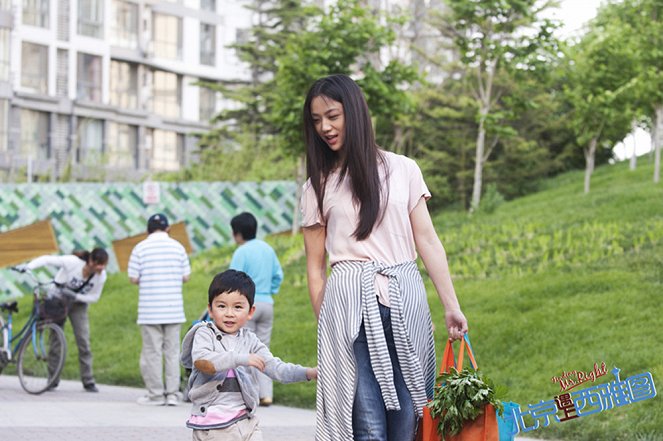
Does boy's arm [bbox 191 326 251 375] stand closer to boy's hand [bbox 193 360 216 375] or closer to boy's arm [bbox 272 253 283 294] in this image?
boy's hand [bbox 193 360 216 375]

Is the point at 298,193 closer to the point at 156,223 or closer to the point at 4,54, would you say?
the point at 156,223

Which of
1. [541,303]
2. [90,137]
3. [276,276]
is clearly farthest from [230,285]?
[90,137]

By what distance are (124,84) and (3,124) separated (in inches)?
301

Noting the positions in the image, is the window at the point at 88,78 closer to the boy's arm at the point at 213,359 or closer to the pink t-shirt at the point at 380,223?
the boy's arm at the point at 213,359

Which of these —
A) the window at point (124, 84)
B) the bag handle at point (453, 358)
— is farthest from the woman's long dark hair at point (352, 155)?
the window at point (124, 84)

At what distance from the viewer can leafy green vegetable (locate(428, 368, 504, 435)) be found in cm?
490

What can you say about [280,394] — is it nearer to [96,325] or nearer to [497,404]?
[96,325]

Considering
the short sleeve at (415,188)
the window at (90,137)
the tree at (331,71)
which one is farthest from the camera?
the window at (90,137)

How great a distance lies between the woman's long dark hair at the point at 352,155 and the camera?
16.9 feet

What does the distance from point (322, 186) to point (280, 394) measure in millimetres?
8342

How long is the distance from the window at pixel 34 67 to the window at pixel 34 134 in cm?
88

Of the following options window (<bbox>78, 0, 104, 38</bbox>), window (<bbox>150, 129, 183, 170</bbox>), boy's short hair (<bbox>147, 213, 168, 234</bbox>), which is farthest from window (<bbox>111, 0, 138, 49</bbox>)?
boy's short hair (<bbox>147, 213, 168, 234</bbox>)

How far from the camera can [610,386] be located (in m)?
4.90

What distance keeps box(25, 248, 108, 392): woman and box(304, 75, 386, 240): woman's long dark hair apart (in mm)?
8300
